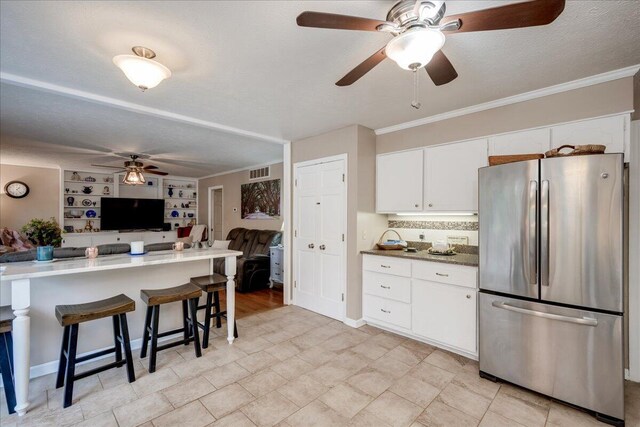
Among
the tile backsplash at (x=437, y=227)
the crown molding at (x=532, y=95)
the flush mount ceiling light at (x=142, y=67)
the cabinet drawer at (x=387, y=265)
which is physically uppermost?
the crown molding at (x=532, y=95)

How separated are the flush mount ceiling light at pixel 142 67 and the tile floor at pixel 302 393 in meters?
2.26

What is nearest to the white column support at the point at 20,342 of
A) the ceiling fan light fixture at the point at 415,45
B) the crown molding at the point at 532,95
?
the ceiling fan light fixture at the point at 415,45

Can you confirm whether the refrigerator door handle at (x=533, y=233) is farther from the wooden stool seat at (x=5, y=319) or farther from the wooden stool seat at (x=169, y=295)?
the wooden stool seat at (x=5, y=319)

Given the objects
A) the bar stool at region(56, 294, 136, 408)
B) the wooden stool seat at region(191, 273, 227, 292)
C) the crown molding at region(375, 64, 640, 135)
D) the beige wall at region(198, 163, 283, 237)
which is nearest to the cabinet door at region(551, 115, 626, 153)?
the crown molding at region(375, 64, 640, 135)

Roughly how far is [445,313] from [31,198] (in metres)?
8.68

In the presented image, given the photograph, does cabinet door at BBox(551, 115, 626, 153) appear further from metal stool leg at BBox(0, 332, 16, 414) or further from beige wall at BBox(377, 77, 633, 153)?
metal stool leg at BBox(0, 332, 16, 414)

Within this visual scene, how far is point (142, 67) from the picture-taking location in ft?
6.16

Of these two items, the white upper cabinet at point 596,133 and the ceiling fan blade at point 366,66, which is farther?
the white upper cabinet at point 596,133

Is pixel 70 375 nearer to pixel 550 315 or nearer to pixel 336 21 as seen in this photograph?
pixel 336 21

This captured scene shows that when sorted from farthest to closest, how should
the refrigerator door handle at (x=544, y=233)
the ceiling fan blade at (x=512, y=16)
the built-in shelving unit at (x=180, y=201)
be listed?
1. the built-in shelving unit at (x=180, y=201)
2. the refrigerator door handle at (x=544, y=233)
3. the ceiling fan blade at (x=512, y=16)

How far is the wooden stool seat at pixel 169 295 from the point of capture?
94.3 inches

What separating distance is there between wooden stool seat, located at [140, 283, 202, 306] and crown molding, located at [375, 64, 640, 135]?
113 inches

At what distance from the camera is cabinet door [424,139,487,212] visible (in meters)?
2.88

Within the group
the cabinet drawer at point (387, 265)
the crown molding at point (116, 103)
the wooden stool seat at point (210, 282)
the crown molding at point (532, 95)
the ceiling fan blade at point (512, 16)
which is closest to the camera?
the ceiling fan blade at point (512, 16)
